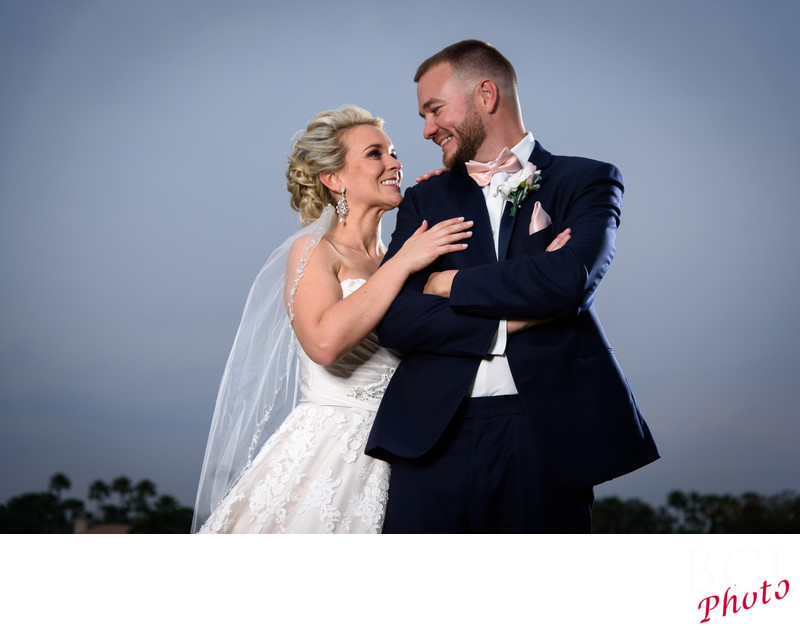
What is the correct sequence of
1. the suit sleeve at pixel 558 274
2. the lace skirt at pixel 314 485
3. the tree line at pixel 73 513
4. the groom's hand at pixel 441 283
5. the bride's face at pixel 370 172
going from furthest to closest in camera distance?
the tree line at pixel 73 513, the bride's face at pixel 370 172, the lace skirt at pixel 314 485, the groom's hand at pixel 441 283, the suit sleeve at pixel 558 274

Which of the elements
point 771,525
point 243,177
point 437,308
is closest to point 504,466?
point 437,308

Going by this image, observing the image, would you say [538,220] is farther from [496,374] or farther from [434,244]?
[496,374]

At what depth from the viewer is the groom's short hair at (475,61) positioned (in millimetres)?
2572

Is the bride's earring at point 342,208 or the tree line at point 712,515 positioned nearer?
the bride's earring at point 342,208

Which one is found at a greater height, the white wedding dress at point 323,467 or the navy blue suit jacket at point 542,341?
the navy blue suit jacket at point 542,341

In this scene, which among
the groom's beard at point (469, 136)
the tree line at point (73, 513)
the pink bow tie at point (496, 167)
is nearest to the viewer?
the pink bow tie at point (496, 167)

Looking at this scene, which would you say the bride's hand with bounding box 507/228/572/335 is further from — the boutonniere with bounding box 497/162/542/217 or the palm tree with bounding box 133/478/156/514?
the palm tree with bounding box 133/478/156/514

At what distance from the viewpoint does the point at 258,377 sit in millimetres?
3182

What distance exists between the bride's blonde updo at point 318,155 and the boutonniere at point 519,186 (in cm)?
118

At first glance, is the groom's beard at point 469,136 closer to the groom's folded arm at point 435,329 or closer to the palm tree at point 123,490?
the groom's folded arm at point 435,329

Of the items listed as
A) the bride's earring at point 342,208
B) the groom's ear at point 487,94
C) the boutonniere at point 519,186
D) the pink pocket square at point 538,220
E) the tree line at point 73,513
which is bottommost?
the tree line at point 73,513

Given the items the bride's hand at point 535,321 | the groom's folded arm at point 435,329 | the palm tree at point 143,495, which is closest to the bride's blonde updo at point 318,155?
the groom's folded arm at point 435,329
